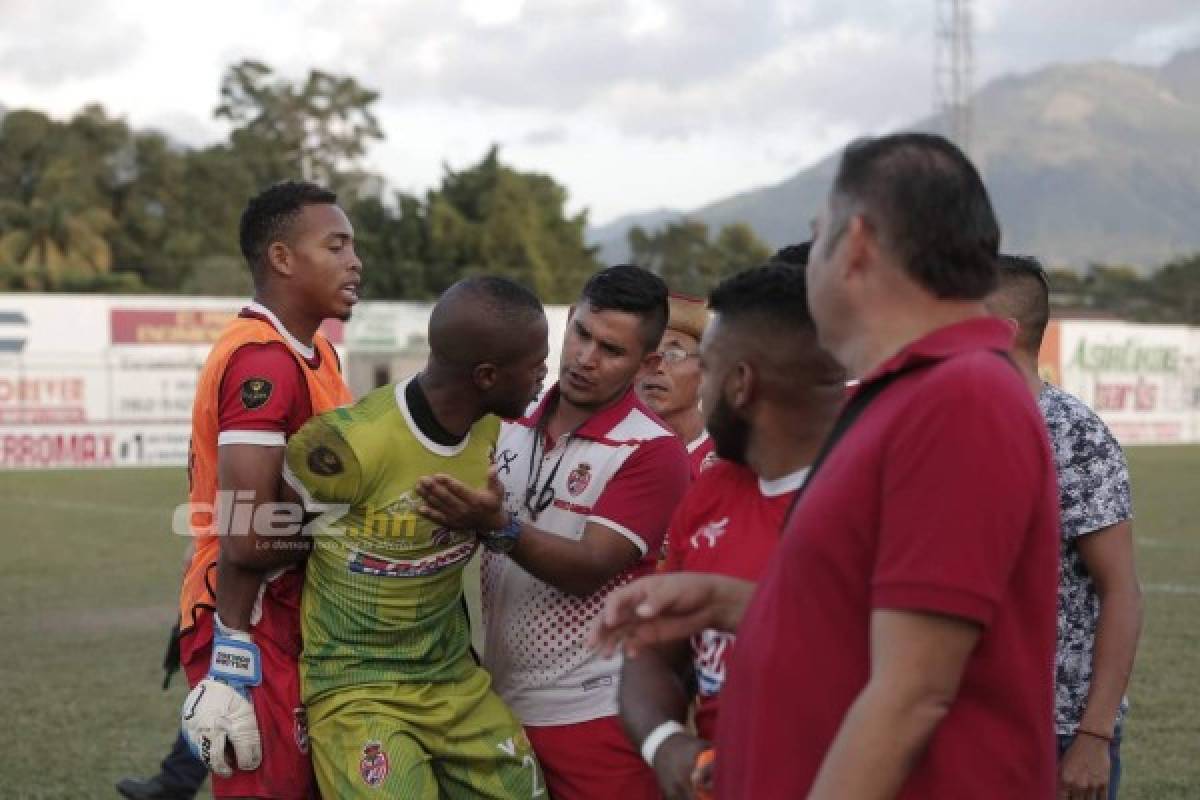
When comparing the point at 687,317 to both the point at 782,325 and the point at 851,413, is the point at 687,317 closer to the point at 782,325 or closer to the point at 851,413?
the point at 782,325

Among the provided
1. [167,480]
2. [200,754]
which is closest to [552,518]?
[200,754]

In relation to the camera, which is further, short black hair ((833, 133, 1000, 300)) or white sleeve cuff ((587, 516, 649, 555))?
white sleeve cuff ((587, 516, 649, 555))

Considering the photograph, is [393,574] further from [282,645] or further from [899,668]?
[899,668]

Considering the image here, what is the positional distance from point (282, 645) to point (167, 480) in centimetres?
2542

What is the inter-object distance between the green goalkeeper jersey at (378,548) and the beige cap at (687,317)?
1.21 metres

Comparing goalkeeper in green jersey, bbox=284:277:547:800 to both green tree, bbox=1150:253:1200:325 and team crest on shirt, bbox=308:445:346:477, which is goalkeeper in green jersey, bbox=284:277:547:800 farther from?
green tree, bbox=1150:253:1200:325

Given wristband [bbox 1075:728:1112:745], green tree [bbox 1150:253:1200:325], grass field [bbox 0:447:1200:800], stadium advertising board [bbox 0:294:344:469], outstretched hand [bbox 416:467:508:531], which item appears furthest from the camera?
green tree [bbox 1150:253:1200:325]

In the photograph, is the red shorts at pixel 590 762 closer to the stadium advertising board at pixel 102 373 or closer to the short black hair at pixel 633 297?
the short black hair at pixel 633 297

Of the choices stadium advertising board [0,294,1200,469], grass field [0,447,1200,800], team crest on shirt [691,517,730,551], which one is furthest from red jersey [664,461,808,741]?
stadium advertising board [0,294,1200,469]

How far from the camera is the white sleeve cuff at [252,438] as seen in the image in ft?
13.1

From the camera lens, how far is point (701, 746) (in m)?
2.83

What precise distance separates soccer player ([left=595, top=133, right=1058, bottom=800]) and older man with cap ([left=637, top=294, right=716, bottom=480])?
254 cm

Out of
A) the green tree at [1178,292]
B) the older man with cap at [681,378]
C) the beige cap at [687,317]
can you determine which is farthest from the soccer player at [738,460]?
the green tree at [1178,292]

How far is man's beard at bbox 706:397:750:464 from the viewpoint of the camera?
298 centimetres
